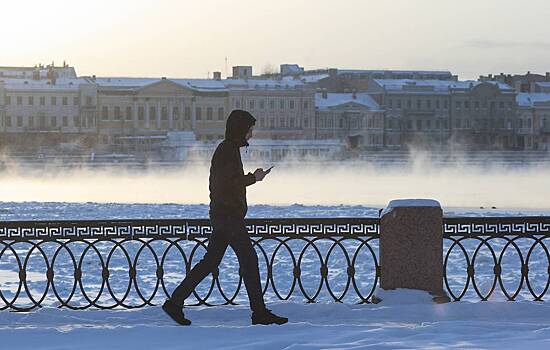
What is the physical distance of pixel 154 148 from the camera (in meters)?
78.0

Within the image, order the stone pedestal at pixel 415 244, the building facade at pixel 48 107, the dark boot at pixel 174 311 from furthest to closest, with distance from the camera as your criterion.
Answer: the building facade at pixel 48 107 < the stone pedestal at pixel 415 244 < the dark boot at pixel 174 311

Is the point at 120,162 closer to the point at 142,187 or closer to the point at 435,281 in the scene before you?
the point at 142,187

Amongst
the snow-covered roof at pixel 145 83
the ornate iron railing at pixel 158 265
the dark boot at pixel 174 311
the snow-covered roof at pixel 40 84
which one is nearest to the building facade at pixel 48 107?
the snow-covered roof at pixel 40 84

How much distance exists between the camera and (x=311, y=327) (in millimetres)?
6008

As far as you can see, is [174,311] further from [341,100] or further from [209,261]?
[341,100]

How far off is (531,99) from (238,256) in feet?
327

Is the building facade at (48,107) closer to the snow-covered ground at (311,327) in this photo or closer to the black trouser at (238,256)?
the snow-covered ground at (311,327)

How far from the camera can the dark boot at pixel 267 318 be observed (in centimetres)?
621

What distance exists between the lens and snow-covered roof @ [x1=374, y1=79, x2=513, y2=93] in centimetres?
9494

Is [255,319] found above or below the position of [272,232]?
below

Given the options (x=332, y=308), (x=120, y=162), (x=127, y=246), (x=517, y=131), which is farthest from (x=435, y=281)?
(x=517, y=131)

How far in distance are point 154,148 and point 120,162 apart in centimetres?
1534

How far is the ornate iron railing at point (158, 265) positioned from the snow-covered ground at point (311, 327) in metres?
0.33

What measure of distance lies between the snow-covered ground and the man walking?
16 cm
